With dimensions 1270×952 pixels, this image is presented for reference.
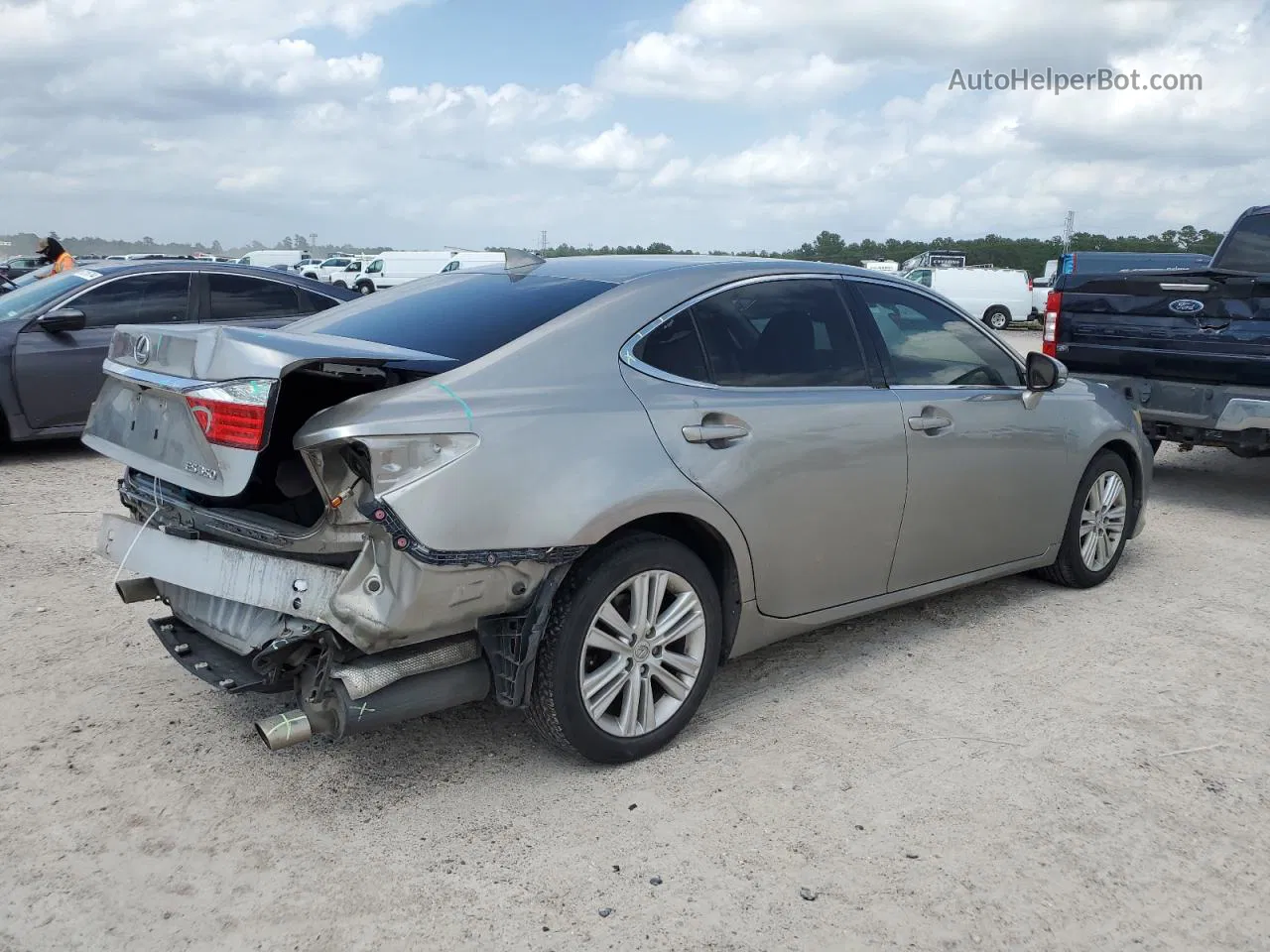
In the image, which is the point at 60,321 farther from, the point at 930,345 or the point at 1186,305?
the point at 1186,305

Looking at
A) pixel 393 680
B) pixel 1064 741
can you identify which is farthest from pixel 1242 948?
pixel 393 680

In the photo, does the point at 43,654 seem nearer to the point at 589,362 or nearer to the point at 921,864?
the point at 589,362

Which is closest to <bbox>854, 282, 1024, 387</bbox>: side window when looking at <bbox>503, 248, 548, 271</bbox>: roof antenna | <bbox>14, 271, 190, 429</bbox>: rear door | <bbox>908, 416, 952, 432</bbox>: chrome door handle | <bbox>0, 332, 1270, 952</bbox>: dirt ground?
<bbox>908, 416, 952, 432</bbox>: chrome door handle

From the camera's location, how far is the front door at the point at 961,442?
14.4 ft

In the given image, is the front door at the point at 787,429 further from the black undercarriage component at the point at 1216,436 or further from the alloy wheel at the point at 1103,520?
the black undercarriage component at the point at 1216,436

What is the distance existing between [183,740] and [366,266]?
4849 centimetres

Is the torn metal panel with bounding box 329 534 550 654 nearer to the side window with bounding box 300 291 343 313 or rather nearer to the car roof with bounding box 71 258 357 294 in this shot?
the car roof with bounding box 71 258 357 294

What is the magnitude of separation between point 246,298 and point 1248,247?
7.93 meters

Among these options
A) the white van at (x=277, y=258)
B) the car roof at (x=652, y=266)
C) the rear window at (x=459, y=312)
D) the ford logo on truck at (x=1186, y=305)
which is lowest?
the rear window at (x=459, y=312)

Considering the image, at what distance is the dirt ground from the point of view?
276cm

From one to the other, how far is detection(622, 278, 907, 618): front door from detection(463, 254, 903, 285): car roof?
0.26 ft

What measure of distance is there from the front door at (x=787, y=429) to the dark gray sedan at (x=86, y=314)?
6.40 meters

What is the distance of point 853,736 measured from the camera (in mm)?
3803

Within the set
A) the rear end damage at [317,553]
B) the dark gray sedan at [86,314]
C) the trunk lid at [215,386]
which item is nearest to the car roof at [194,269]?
the dark gray sedan at [86,314]
